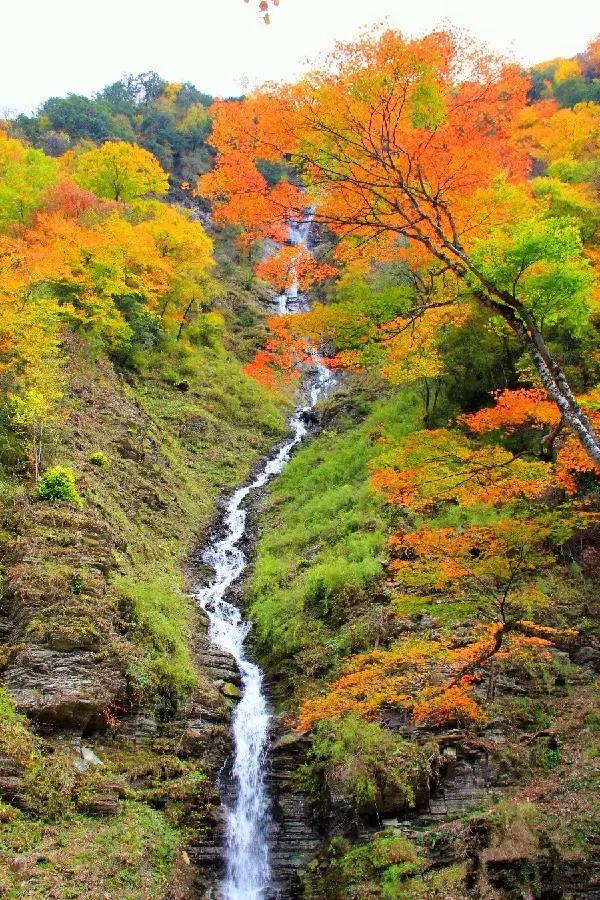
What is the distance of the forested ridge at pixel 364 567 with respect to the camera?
8078mm

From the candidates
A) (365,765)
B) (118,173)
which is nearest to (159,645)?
(365,765)

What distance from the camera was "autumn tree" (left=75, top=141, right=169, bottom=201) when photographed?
3184 centimetres

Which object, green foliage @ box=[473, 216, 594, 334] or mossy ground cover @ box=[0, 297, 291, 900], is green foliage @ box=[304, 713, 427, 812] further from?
green foliage @ box=[473, 216, 594, 334]

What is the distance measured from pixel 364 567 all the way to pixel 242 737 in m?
4.72

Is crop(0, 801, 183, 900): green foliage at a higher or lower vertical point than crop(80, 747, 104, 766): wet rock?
lower

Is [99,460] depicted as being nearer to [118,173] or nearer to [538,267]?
[538,267]

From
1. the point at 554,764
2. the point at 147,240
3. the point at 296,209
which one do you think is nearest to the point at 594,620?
the point at 554,764

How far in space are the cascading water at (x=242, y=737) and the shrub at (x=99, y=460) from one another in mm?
4473

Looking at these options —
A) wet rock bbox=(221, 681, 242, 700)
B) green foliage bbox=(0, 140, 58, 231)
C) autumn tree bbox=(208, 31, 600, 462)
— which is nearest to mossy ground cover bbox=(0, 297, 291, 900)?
wet rock bbox=(221, 681, 242, 700)

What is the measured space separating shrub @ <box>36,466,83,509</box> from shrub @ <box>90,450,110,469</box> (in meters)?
3.53

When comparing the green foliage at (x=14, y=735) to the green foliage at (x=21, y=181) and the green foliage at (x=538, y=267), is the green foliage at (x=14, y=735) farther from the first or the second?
the green foliage at (x=21, y=181)

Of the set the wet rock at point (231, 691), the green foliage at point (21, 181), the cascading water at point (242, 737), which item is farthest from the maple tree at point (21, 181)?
the wet rock at point (231, 691)

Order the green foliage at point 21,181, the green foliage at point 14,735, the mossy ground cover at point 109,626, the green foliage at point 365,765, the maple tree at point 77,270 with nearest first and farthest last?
the mossy ground cover at point 109,626 → the green foliage at point 14,735 → the green foliage at point 365,765 → the maple tree at point 77,270 → the green foliage at point 21,181

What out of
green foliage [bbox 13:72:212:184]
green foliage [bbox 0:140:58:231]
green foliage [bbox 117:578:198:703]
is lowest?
green foliage [bbox 117:578:198:703]
